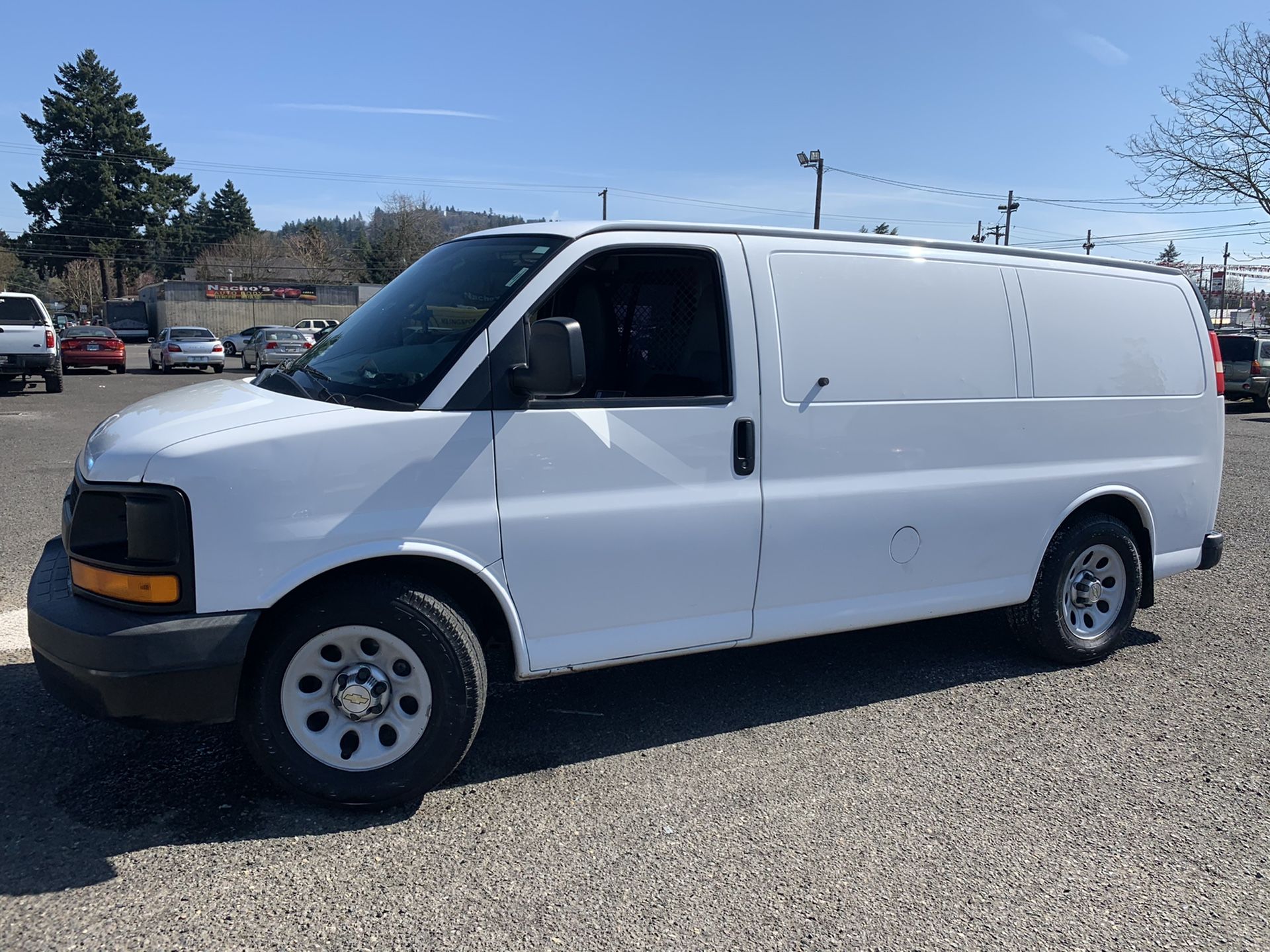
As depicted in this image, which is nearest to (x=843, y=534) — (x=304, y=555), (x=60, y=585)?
(x=304, y=555)

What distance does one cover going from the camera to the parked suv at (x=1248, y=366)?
23.4m

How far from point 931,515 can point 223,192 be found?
357 feet

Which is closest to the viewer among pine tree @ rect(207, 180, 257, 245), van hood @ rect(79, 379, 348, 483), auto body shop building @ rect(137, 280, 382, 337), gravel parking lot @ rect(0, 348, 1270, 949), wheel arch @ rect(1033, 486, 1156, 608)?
gravel parking lot @ rect(0, 348, 1270, 949)

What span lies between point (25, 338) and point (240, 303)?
1915 inches

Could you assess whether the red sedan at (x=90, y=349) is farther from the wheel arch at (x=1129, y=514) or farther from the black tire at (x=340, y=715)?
the wheel arch at (x=1129, y=514)

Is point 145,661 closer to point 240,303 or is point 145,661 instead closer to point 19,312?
point 19,312

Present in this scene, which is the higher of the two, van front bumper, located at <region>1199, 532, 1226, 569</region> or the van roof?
the van roof

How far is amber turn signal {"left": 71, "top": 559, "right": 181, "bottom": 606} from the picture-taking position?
307cm

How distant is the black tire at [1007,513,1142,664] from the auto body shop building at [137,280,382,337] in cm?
6196

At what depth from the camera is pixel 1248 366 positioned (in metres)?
23.4

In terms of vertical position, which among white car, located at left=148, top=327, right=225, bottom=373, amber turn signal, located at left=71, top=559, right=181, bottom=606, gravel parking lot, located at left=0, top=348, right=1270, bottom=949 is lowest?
gravel parking lot, located at left=0, top=348, right=1270, bottom=949

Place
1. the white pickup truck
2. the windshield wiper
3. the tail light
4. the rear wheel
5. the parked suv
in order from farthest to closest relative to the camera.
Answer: the parked suv, the rear wheel, the white pickup truck, the tail light, the windshield wiper

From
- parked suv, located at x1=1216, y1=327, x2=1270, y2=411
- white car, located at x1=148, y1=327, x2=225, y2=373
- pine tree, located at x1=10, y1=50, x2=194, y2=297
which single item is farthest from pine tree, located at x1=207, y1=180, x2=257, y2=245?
parked suv, located at x1=1216, y1=327, x2=1270, y2=411

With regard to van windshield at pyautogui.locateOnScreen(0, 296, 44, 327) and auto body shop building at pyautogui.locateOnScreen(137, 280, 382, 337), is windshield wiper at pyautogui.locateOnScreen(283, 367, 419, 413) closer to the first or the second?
van windshield at pyautogui.locateOnScreen(0, 296, 44, 327)
